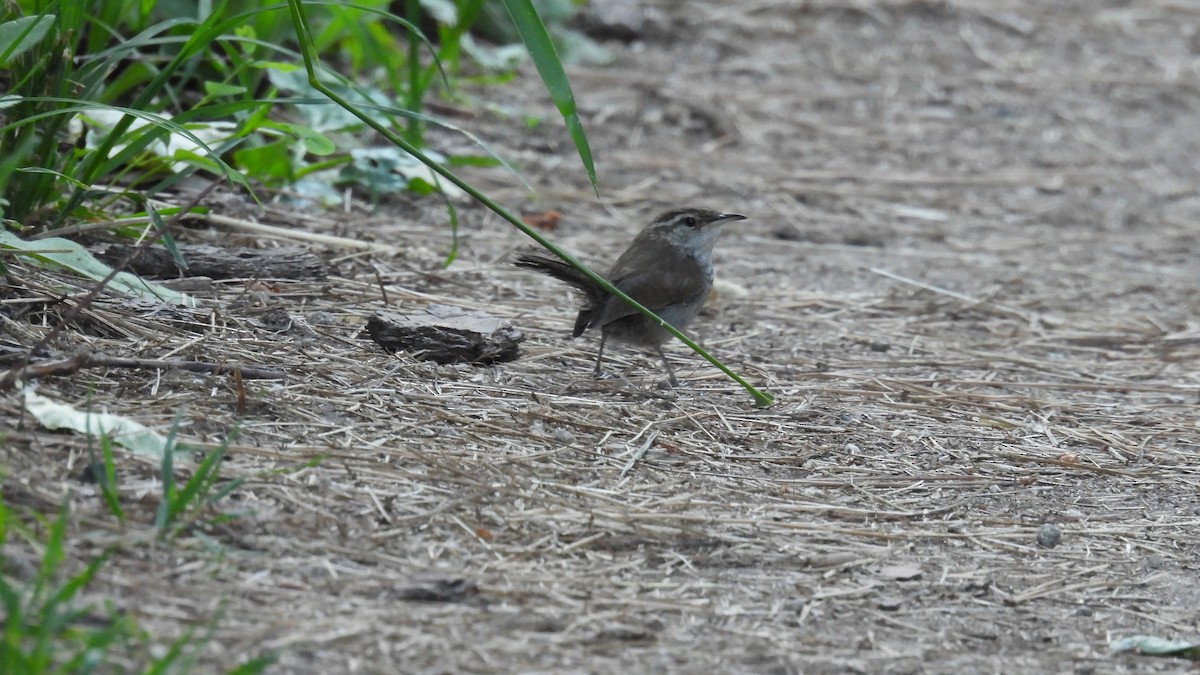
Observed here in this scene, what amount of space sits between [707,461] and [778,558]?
1.96ft

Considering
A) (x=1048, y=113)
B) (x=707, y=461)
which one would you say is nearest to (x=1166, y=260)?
(x=1048, y=113)

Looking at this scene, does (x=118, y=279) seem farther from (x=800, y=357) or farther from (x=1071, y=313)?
(x=1071, y=313)

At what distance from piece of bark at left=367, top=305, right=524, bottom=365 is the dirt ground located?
107 millimetres

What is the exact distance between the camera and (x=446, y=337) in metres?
4.23

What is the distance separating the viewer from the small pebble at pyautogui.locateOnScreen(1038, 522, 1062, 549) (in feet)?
11.5

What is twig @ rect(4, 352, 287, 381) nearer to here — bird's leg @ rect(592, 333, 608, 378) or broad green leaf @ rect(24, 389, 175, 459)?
broad green leaf @ rect(24, 389, 175, 459)

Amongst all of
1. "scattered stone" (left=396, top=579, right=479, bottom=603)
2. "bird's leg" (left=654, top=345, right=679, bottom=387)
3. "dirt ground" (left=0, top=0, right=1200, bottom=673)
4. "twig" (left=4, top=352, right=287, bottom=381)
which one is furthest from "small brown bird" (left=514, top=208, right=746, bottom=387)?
"scattered stone" (left=396, top=579, right=479, bottom=603)

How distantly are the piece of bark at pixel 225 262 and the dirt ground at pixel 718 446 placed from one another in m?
0.10

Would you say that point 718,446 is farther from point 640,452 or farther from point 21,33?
point 21,33

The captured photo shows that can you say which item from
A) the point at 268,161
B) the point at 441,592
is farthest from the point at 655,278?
the point at 441,592

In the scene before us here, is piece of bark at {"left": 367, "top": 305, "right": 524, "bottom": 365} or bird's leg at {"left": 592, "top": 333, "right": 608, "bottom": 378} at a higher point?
piece of bark at {"left": 367, "top": 305, "right": 524, "bottom": 365}

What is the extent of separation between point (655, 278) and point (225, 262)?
1.47m

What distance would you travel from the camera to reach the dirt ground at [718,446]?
9.16 ft

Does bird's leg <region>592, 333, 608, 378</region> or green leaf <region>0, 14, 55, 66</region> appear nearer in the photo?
green leaf <region>0, 14, 55, 66</region>
